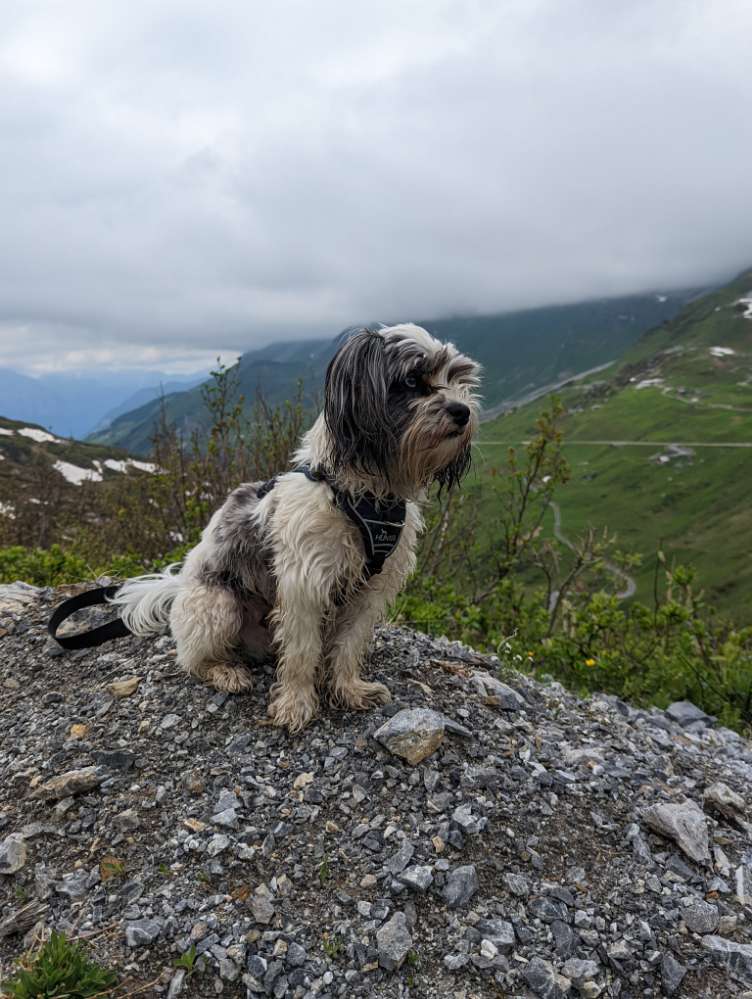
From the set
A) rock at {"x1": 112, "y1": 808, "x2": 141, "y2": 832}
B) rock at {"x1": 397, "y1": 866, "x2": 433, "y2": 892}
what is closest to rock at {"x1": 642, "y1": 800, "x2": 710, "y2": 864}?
rock at {"x1": 397, "y1": 866, "x2": 433, "y2": 892}

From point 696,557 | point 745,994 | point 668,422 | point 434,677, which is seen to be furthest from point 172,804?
point 668,422

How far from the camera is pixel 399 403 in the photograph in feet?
15.4

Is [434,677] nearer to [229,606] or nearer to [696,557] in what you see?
[229,606]

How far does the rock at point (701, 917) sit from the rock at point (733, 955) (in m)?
0.07

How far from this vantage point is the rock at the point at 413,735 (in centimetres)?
493

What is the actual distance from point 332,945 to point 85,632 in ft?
14.0

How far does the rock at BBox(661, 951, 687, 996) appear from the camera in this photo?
3.65 metres

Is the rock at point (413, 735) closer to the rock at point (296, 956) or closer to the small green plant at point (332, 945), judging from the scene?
the small green plant at point (332, 945)

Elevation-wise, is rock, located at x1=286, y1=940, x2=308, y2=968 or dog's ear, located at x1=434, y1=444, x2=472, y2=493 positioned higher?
dog's ear, located at x1=434, y1=444, x2=472, y2=493

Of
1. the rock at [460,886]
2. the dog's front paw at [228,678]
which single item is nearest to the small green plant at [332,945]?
the rock at [460,886]

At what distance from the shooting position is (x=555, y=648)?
28.9ft

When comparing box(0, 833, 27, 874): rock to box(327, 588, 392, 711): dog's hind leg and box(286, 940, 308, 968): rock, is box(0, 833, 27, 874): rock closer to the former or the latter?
box(286, 940, 308, 968): rock

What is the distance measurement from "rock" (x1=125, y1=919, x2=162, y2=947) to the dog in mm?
1738

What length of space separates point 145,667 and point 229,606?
3.94ft
